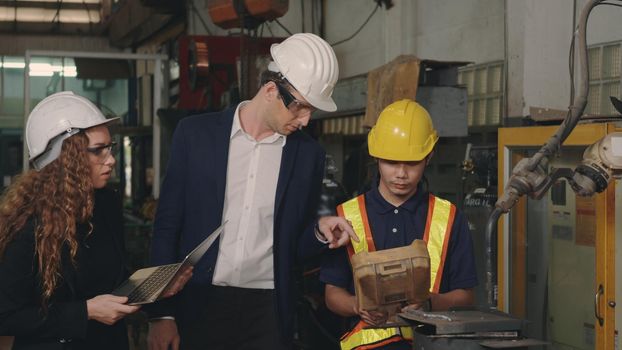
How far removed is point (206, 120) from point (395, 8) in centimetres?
355

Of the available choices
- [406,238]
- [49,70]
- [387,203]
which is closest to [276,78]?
[387,203]

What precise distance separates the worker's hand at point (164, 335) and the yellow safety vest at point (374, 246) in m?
0.59

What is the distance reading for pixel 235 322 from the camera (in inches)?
116

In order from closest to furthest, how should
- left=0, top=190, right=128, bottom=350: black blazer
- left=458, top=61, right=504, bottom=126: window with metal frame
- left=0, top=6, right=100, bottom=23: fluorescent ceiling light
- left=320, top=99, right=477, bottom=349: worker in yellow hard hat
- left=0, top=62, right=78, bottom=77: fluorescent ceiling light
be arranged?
left=0, top=190, right=128, bottom=350: black blazer < left=320, top=99, right=477, bottom=349: worker in yellow hard hat < left=458, top=61, right=504, bottom=126: window with metal frame < left=0, top=62, right=78, bottom=77: fluorescent ceiling light < left=0, top=6, right=100, bottom=23: fluorescent ceiling light

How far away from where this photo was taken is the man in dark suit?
9.66ft

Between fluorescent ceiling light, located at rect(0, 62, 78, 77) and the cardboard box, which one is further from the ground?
fluorescent ceiling light, located at rect(0, 62, 78, 77)

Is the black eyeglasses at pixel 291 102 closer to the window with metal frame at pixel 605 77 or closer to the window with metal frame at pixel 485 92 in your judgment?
the window with metal frame at pixel 605 77

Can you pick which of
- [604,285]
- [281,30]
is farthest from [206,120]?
[281,30]

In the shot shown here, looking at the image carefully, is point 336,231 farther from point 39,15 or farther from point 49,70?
point 39,15

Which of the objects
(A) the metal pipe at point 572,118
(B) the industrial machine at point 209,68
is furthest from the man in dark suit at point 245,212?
(B) the industrial machine at point 209,68

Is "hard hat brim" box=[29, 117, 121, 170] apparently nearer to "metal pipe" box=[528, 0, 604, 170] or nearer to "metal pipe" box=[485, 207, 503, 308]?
"metal pipe" box=[485, 207, 503, 308]

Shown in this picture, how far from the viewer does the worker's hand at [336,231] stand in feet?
8.82

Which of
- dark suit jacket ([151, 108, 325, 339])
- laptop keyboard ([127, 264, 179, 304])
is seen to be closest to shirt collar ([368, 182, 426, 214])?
dark suit jacket ([151, 108, 325, 339])

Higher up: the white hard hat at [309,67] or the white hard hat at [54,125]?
the white hard hat at [309,67]
